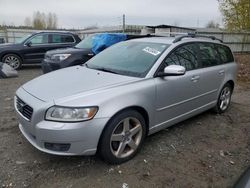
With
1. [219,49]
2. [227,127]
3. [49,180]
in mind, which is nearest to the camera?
[49,180]

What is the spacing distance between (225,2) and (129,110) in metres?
16.7

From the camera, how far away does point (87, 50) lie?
816 centimetres

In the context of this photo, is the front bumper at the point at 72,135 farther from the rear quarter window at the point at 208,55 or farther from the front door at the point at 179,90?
the rear quarter window at the point at 208,55

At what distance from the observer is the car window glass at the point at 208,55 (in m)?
4.65

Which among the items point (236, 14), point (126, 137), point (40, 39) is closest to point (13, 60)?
point (40, 39)

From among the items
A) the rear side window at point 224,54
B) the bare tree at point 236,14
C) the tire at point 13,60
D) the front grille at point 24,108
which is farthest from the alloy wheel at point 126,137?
the bare tree at point 236,14

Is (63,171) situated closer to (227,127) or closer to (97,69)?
(97,69)

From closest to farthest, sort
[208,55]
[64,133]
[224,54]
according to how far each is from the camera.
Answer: [64,133], [208,55], [224,54]

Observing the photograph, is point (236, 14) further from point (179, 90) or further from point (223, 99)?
point (179, 90)

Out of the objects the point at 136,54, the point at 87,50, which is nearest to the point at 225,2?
the point at 87,50

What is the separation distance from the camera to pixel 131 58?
4031mm

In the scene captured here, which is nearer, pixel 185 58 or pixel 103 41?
pixel 185 58

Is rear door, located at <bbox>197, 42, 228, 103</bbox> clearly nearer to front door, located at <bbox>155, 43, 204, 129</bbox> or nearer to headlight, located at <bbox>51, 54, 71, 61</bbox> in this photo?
front door, located at <bbox>155, 43, 204, 129</bbox>

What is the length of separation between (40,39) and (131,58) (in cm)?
834
